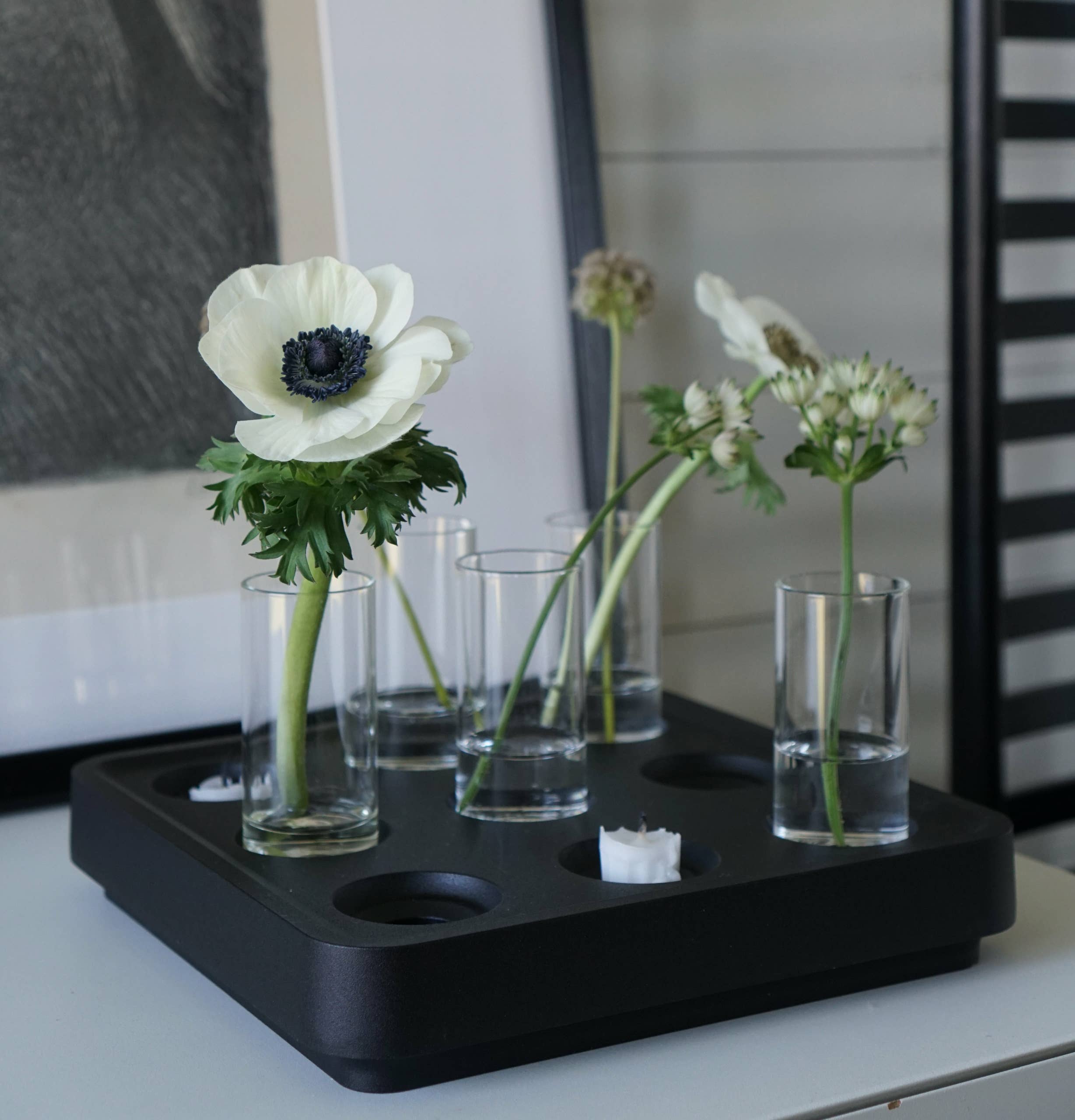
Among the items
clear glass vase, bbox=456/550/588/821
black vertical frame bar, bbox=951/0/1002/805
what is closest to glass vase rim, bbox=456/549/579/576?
clear glass vase, bbox=456/550/588/821

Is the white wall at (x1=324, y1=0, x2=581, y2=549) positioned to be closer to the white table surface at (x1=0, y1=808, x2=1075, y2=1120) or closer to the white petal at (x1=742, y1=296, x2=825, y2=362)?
the white petal at (x1=742, y1=296, x2=825, y2=362)

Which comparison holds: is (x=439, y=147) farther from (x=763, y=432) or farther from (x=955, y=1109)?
(x=955, y=1109)

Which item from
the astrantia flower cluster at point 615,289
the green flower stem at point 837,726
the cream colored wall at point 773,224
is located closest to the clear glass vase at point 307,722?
the green flower stem at point 837,726

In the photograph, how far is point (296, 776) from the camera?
2.27 feet

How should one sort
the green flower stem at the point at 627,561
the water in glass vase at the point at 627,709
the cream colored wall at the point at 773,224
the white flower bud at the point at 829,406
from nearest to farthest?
the white flower bud at the point at 829,406 → the green flower stem at the point at 627,561 → the water in glass vase at the point at 627,709 → the cream colored wall at the point at 773,224

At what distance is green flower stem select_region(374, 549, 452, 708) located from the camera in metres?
0.86

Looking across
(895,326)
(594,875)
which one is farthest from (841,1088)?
(895,326)

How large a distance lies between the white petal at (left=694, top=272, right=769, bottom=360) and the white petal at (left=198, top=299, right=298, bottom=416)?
1.08ft

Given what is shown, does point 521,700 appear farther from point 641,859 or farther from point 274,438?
point 274,438

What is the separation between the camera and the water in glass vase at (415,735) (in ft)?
2.76

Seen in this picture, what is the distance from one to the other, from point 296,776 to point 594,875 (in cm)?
15

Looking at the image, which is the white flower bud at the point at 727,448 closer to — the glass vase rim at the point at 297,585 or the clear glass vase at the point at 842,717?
the clear glass vase at the point at 842,717

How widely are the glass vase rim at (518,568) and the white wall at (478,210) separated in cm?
27

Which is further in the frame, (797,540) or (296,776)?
(797,540)
